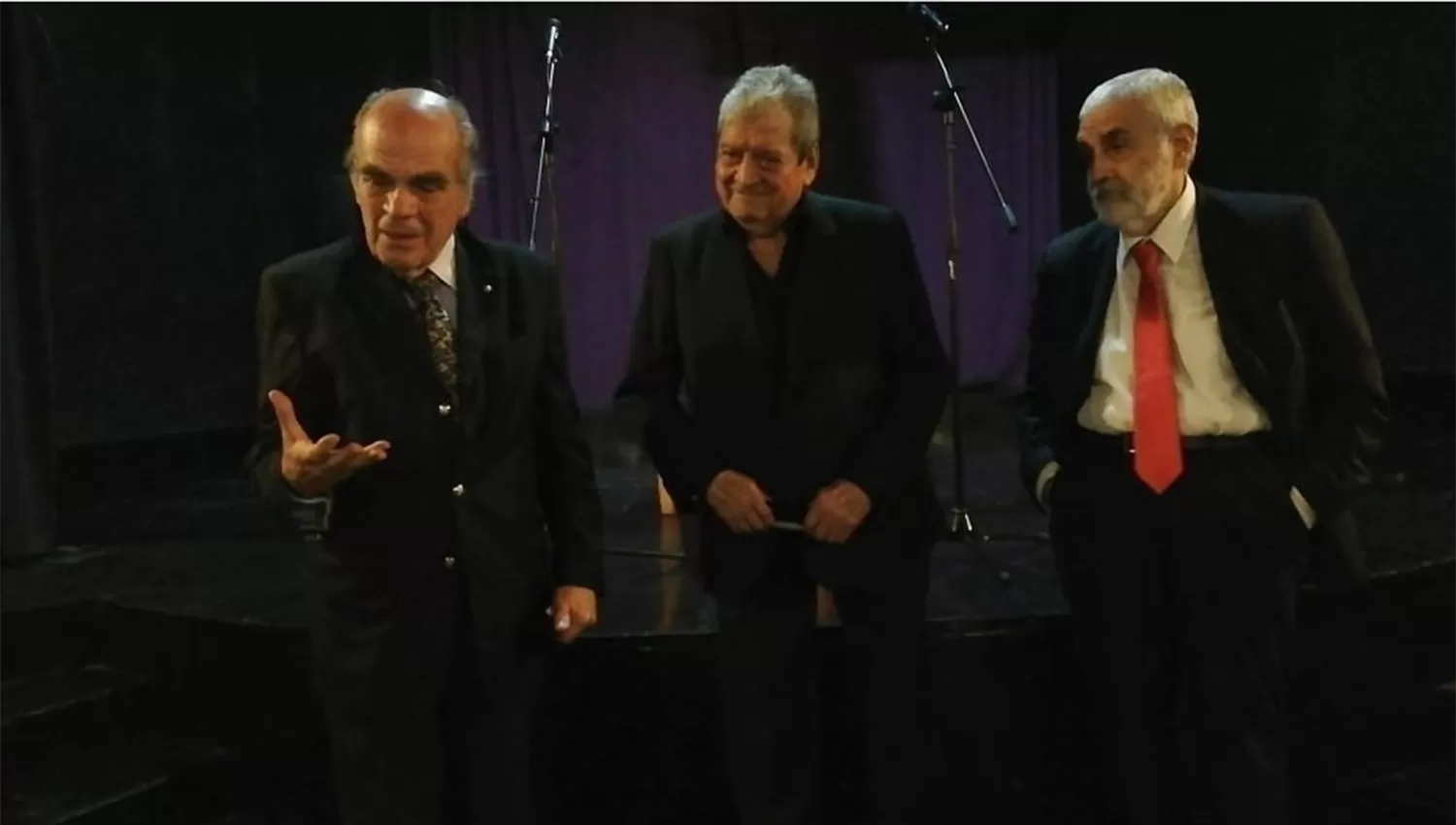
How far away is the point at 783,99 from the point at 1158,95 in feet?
1.79

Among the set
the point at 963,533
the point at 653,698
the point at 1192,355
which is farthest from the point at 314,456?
the point at 963,533

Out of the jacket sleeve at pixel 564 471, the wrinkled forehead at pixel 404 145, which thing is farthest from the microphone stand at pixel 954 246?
the wrinkled forehead at pixel 404 145

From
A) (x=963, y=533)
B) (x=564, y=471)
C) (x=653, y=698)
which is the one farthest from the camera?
(x=963, y=533)

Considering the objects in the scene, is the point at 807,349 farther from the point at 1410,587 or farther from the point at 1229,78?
the point at 1229,78

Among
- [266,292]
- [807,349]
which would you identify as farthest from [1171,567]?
[266,292]

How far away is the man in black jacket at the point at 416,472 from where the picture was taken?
5.43 feet

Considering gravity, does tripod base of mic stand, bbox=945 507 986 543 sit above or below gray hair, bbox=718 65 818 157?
below

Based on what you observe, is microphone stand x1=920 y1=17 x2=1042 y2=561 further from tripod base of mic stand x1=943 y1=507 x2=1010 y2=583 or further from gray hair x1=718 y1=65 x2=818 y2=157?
gray hair x1=718 y1=65 x2=818 y2=157

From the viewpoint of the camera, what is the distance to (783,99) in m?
1.85

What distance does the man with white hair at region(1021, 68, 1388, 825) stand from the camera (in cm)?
193

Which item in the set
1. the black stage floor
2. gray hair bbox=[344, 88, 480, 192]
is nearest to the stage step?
the black stage floor

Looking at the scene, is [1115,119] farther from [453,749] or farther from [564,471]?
[453,749]

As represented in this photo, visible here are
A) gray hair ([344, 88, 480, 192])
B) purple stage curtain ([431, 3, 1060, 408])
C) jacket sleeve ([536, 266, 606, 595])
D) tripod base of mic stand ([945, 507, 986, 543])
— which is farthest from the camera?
purple stage curtain ([431, 3, 1060, 408])

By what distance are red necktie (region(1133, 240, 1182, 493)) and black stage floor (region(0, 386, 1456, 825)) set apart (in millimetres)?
631
